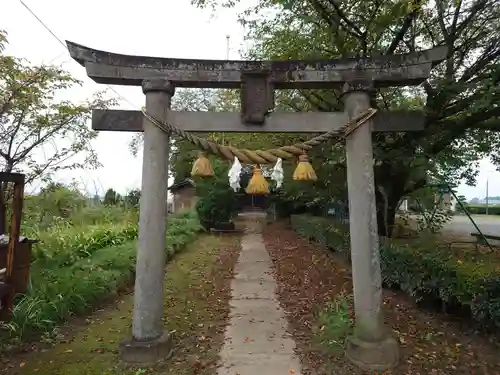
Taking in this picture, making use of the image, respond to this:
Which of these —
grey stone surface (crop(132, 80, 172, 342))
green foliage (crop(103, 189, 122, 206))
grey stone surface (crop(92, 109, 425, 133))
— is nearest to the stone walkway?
grey stone surface (crop(132, 80, 172, 342))

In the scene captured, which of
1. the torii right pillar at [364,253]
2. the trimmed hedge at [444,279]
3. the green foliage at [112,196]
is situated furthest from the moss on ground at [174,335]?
the green foliage at [112,196]

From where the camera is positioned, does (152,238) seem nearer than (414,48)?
Yes

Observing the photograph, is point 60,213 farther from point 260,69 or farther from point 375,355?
point 375,355

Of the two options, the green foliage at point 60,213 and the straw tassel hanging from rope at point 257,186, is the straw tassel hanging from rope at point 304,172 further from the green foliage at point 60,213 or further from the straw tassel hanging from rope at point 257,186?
the green foliage at point 60,213

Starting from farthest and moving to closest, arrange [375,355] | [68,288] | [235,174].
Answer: [68,288] → [235,174] → [375,355]

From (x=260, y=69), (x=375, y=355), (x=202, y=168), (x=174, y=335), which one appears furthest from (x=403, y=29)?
(x=174, y=335)

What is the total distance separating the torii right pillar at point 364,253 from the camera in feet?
12.6

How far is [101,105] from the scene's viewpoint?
9.06m

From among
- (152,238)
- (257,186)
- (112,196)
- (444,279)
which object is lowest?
(444,279)

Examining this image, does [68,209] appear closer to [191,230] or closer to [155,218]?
[191,230]

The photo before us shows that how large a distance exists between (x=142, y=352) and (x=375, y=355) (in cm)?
254

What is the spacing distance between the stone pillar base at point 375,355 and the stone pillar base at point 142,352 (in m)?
2.14

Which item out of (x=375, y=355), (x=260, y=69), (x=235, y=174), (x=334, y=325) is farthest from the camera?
(x=334, y=325)

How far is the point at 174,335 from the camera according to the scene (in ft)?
15.4
